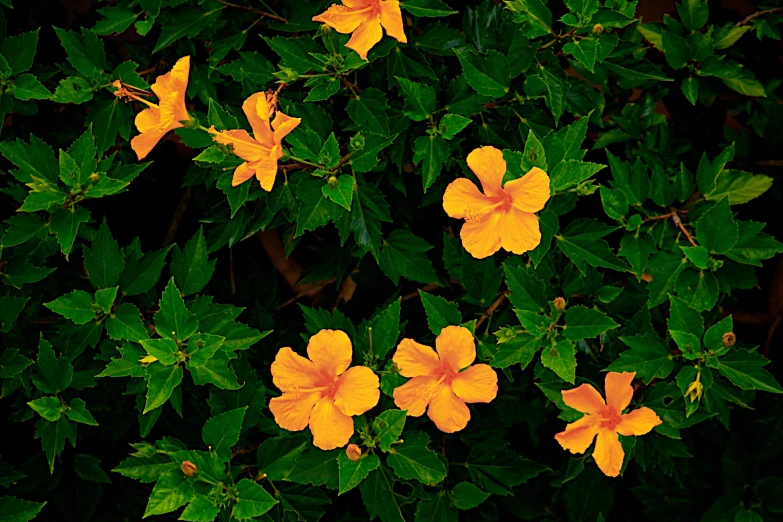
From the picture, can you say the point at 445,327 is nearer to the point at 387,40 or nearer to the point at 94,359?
the point at 387,40

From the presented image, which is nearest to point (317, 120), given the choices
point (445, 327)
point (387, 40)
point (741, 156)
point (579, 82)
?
point (387, 40)

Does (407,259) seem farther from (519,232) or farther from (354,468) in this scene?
(354,468)

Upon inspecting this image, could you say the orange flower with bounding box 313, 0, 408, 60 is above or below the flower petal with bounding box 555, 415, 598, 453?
above

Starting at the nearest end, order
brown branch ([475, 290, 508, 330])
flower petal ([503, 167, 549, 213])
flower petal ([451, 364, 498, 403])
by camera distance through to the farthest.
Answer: flower petal ([503, 167, 549, 213]) → flower petal ([451, 364, 498, 403]) → brown branch ([475, 290, 508, 330])

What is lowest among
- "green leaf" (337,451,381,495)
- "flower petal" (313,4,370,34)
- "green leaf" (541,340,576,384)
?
"green leaf" (337,451,381,495)

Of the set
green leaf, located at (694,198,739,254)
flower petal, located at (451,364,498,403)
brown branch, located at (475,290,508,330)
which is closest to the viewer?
flower petal, located at (451,364,498,403)

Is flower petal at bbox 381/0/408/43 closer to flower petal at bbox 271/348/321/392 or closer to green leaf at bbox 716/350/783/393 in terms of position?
flower petal at bbox 271/348/321/392

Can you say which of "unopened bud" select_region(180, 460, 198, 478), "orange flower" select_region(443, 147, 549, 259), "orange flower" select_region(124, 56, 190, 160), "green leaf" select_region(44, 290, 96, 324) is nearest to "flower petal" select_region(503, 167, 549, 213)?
"orange flower" select_region(443, 147, 549, 259)
